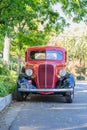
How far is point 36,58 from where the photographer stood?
1923 cm

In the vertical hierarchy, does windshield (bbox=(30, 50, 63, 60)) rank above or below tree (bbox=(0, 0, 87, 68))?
below

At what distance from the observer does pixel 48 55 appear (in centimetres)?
1922

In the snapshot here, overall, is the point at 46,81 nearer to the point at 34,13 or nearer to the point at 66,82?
the point at 66,82

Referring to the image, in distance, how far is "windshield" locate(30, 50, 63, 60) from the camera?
1908cm

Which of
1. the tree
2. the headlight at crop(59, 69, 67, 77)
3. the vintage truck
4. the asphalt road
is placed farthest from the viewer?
the headlight at crop(59, 69, 67, 77)

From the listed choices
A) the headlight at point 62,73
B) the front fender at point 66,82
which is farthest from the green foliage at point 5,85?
the headlight at point 62,73

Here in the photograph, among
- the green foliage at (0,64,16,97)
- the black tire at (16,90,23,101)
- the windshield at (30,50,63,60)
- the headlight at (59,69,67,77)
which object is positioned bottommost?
the black tire at (16,90,23,101)

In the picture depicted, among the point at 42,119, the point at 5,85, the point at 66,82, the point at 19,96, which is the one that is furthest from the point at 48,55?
the point at 42,119

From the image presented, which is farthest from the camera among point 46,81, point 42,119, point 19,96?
point 46,81

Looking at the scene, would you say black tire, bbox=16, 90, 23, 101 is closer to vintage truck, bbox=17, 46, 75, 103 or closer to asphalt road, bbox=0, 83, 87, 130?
vintage truck, bbox=17, 46, 75, 103

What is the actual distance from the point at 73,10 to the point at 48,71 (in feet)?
18.8

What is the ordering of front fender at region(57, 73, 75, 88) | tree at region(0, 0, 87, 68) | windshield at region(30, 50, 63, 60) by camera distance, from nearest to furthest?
1. tree at region(0, 0, 87, 68)
2. front fender at region(57, 73, 75, 88)
3. windshield at region(30, 50, 63, 60)

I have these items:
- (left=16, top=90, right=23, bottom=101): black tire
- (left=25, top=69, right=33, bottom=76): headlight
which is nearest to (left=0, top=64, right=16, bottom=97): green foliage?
(left=16, top=90, right=23, bottom=101): black tire

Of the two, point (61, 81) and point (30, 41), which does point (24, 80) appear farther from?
point (30, 41)
